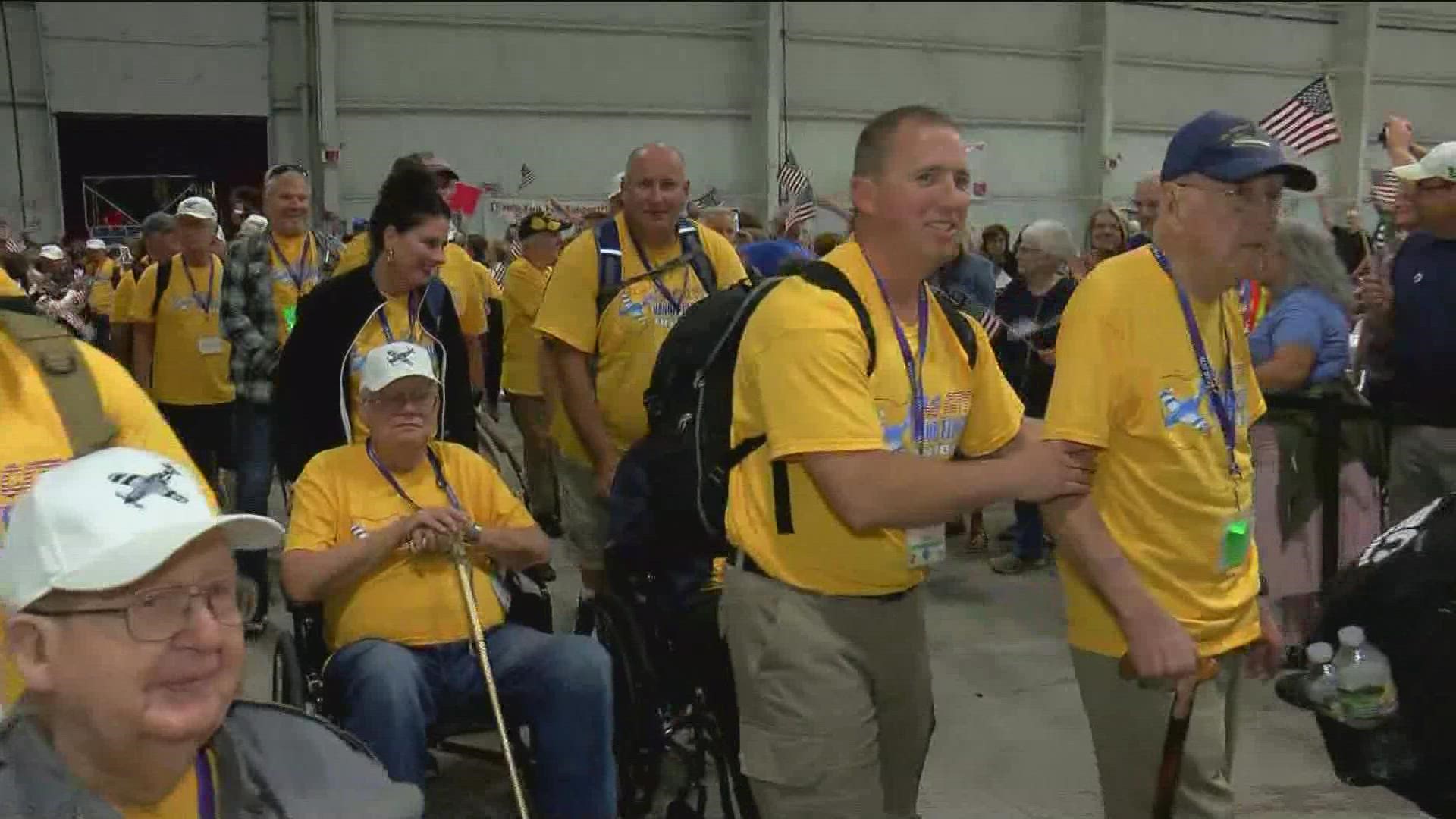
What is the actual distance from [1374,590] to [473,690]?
6.44 feet

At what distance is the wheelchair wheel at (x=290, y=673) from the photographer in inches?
112

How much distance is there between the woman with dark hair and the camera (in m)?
3.53

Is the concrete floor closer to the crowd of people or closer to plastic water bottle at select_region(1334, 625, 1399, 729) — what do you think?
the crowd of people

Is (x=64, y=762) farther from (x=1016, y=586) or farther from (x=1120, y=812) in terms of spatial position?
(x=1016, y=586)

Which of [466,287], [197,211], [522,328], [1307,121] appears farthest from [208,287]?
[1307,121]

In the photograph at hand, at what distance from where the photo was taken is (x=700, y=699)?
322 cm

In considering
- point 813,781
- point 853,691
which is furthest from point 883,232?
point 813,781

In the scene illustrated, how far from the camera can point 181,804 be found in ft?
4.58

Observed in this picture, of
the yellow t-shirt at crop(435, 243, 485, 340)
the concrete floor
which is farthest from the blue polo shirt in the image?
the yellow t-shirt at crop(435, 243, 485, 340)

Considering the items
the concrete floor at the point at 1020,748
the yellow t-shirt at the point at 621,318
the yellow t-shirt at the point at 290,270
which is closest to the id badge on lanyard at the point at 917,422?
the concrete floor at the point at 1020,748

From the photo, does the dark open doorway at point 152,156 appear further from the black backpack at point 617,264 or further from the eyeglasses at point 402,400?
the eyeglasses at point 402,400

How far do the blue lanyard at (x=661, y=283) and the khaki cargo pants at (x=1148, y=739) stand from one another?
1.91m

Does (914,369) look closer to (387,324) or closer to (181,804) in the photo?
(181,804)

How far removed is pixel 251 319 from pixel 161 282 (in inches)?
34.0
